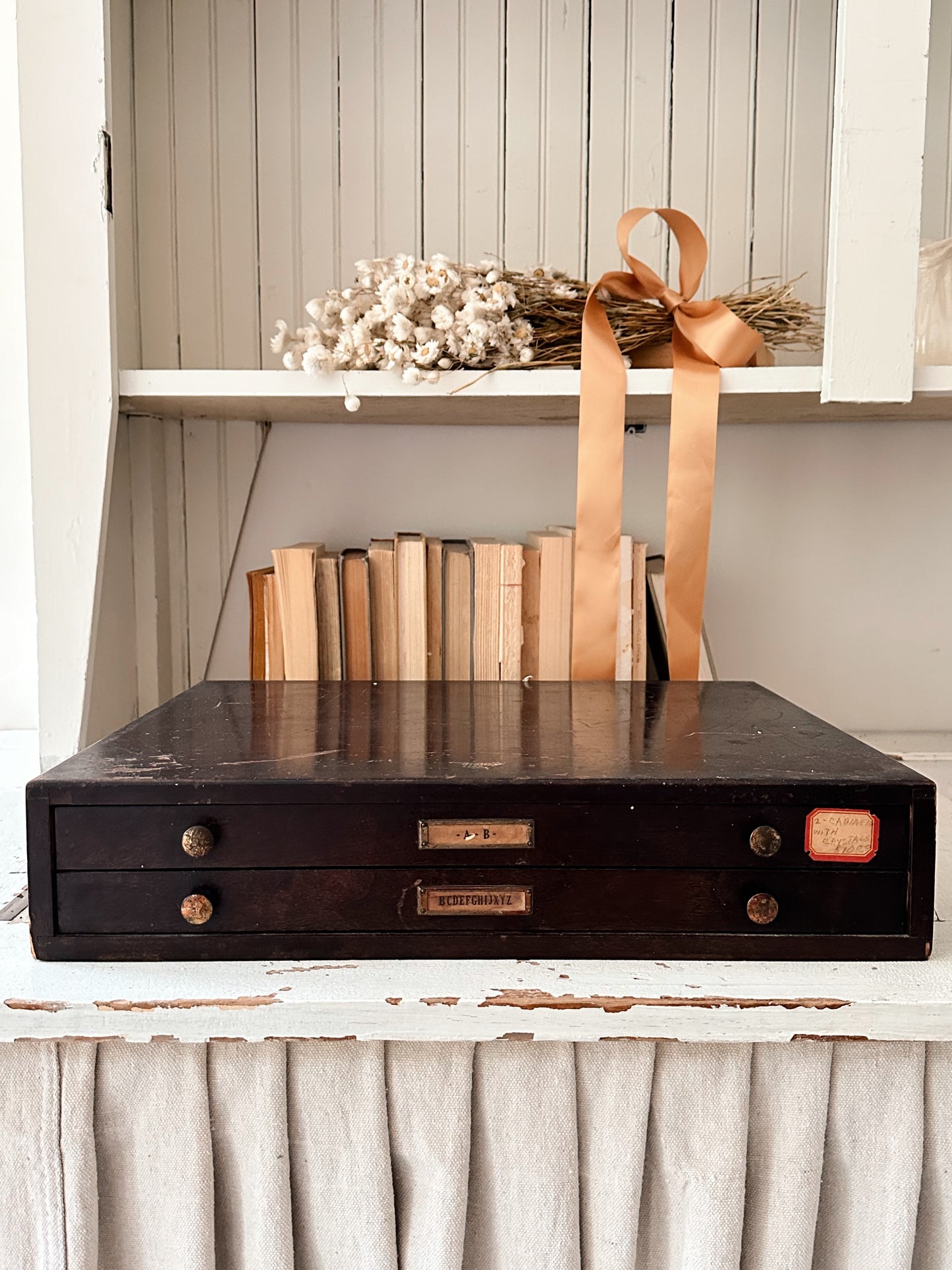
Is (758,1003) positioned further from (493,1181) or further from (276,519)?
(276,519)

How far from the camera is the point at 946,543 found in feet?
4.25

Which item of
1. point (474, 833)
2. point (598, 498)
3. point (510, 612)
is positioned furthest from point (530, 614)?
point (474, 833)

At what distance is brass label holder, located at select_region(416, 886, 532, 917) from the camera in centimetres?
69

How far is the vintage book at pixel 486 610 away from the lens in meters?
1.07

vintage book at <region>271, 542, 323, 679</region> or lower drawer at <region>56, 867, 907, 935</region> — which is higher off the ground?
vintage book at <region>271, 542, 323, 679</region>

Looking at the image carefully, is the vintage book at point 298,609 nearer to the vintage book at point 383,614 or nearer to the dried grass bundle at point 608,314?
the vintage book at point 383,614

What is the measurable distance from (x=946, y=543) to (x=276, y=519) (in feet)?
2.76

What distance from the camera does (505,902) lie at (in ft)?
2.26

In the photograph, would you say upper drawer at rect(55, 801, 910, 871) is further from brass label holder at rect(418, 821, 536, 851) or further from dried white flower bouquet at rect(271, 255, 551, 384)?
dried white flower bouquet at rect(271, 255, 551, 384)

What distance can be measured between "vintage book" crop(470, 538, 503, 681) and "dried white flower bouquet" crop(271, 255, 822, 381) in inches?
7.5

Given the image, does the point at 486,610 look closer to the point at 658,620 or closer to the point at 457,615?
the point at 457,615

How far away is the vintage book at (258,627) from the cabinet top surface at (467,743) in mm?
122

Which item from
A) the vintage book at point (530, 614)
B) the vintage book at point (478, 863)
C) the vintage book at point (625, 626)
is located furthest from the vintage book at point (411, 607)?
the vintage book at point (478, 863)

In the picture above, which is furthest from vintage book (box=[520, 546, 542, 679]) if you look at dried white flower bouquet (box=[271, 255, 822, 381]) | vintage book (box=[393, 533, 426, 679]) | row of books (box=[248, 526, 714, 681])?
dried white flower bouquet (box=[271, 255, 822, 381])
